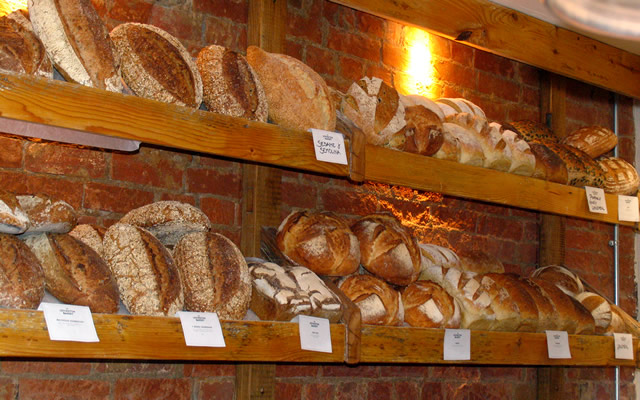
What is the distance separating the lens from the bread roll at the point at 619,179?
305 centimetres

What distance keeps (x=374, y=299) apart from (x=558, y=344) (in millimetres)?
793

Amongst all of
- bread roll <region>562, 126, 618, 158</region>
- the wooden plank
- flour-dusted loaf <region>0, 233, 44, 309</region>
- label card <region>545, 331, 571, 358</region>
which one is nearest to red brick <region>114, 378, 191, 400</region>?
flour-dusted loaf <region>0, 233, 44, 309</region>

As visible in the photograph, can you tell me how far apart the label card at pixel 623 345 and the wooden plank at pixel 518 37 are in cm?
109

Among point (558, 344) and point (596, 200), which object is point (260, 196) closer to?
point (558, 344)

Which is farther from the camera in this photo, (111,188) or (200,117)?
(111,188)

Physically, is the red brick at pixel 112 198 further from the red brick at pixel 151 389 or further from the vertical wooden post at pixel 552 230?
the vertical wooden post at pixel 552 230

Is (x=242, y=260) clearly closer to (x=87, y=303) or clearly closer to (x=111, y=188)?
(x=87, y=303)

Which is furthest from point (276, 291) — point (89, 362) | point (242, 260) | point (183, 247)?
point (89, 362)

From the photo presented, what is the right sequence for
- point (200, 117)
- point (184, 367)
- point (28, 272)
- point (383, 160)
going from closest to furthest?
point (28, 272) → point (200, 117) → point (383, 160) → point (184, 367)

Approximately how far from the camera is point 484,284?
2.60 m

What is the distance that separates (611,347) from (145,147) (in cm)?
190

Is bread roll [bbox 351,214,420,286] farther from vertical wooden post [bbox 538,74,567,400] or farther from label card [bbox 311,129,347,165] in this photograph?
vertical wooden post [bbox 538,74,567,400]

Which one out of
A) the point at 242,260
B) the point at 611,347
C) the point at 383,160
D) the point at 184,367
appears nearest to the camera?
the point at 242,260

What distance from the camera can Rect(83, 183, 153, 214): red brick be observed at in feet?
7.60
